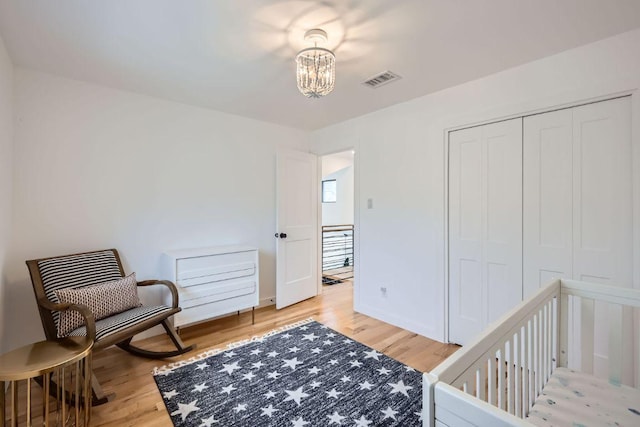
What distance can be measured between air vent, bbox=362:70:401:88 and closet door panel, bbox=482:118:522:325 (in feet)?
2.81

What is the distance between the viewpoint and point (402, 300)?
2963mm

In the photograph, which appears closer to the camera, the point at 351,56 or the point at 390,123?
the point at 351,56

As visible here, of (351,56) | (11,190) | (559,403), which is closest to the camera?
(559,403)

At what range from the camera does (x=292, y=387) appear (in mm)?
1996

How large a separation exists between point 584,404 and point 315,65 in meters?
2.09

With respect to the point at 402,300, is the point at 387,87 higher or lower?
higher

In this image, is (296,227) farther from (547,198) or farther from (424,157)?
(547,198)

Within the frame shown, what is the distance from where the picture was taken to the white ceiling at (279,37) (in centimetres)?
153

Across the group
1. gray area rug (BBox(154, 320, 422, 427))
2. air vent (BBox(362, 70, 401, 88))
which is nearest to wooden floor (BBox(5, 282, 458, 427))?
gray area rug (BBox(154, 320, 422, 427))

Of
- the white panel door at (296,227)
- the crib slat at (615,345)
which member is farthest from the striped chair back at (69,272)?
the crib slat at (615,345)

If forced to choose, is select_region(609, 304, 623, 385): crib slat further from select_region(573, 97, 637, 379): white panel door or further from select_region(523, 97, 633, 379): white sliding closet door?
select_region(573, 97, 637, 379): white panel door

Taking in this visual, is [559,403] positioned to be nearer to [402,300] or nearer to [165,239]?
[402,300]

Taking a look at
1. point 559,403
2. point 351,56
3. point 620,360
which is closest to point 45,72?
point 351,56

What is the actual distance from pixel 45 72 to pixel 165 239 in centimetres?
160
